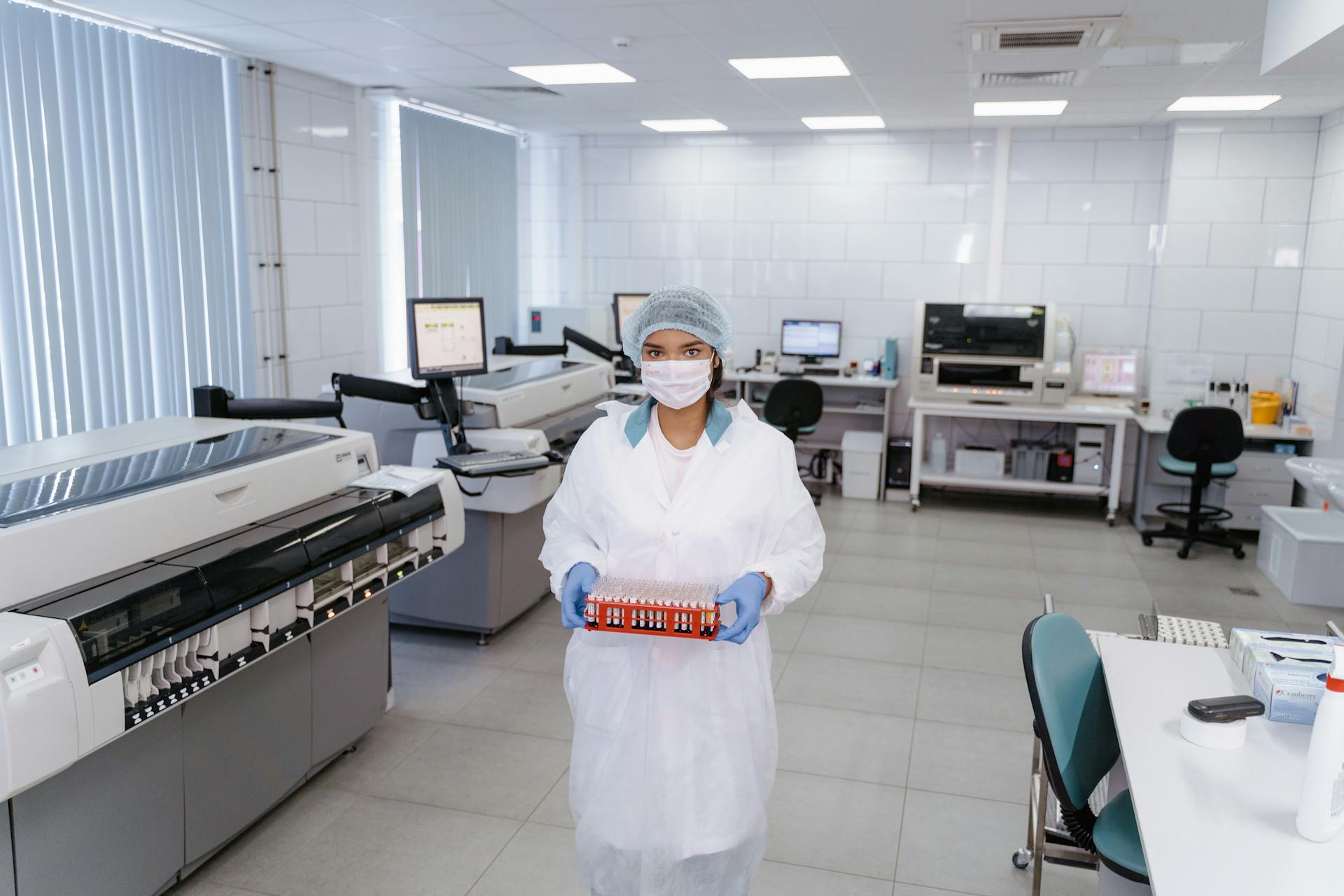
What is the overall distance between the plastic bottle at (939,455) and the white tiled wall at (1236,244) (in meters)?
1.54

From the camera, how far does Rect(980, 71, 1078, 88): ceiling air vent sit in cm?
492

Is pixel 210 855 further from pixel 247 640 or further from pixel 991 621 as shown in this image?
pixel 991 621

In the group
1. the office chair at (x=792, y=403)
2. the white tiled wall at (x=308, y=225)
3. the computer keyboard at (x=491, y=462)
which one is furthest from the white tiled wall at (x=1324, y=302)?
the white tiled wall at (x=308, y=225)

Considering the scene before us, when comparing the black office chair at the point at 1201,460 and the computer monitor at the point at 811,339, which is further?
the computer monitor at the point at 811,339

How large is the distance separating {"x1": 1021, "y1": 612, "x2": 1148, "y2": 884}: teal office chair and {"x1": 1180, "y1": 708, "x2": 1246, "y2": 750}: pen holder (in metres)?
0.21

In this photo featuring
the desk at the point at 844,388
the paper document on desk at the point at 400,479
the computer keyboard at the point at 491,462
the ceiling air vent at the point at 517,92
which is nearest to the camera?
the paper document on desk at the point at 400,479

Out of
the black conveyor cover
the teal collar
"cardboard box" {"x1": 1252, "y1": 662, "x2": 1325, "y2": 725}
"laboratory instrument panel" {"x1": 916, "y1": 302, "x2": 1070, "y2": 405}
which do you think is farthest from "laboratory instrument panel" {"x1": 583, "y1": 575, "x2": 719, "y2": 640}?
"laboratory instrument panel" {"x1": 916, "y1": 302, "x2": 1070, "y2": 405}

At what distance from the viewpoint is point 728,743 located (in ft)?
6.42

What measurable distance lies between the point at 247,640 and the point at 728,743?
1.18m

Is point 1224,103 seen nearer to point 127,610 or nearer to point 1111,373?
point 1111,373

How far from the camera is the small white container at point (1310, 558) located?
16.1 ft

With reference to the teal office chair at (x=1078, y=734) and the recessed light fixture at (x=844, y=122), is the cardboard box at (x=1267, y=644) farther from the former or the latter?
the recessed light fixture at (x=844, y=122)

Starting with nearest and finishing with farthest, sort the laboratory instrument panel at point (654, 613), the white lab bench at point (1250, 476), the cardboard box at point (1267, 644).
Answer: the laboratory instrument panel at point (654, 613), the cardboard box at point (1267, 644), the white lab bench at point (1250, 476)

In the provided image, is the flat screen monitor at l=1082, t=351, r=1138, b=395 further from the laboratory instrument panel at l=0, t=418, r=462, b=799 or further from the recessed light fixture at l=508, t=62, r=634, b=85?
the laboratory instrument panel at l=0, t=418, r=462, b=799
